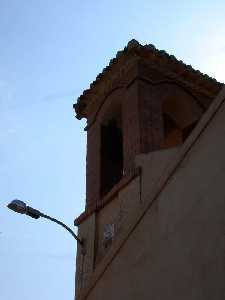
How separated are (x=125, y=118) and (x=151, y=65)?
1670 mm

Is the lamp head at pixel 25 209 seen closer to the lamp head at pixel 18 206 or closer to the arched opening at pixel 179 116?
the lamp head at pixel 18 206

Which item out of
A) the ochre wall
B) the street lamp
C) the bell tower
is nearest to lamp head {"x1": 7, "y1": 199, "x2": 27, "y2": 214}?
the street lamp

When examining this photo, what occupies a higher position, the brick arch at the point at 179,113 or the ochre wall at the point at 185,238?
the brick arch at the point at 179,113

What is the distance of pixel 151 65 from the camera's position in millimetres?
13945

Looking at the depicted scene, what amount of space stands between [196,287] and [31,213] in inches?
236

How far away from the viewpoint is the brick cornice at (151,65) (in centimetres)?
1389

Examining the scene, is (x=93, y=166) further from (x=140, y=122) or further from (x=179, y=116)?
(x=179, y=116)

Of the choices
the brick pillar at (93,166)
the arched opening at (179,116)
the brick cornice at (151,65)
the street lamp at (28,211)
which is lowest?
the street lamp at (28,211)

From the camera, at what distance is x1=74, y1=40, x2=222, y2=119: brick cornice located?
13.9 metres

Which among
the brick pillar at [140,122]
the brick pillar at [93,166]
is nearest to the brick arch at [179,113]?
the brick pillar at [140,122]

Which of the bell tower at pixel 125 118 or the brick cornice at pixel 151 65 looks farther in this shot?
the brick cornice at pixel 151 65

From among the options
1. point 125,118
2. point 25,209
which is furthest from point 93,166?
point 25,209

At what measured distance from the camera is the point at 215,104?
5.71 m

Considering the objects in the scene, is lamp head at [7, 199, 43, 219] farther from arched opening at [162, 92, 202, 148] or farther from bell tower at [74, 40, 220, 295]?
arched opening at [162, 92, 202, 148]
